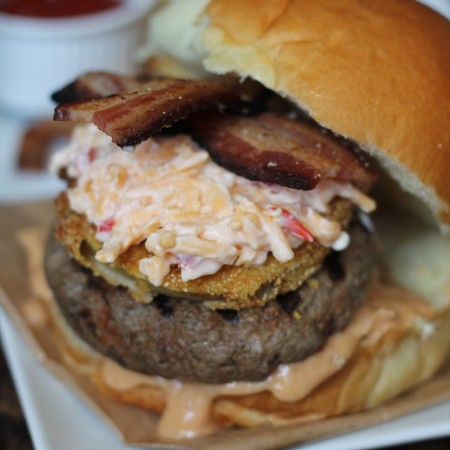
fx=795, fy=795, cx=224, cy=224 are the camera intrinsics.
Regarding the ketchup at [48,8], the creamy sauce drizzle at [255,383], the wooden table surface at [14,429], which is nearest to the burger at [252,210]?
the creamy sauce drizzle at [255,383]

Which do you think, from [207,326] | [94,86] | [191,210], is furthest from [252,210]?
[94,86]

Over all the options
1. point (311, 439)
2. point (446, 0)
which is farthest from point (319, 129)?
point (446, 0)

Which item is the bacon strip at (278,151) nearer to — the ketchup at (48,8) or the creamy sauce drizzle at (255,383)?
the creamy sauce drizzle at (255,383)

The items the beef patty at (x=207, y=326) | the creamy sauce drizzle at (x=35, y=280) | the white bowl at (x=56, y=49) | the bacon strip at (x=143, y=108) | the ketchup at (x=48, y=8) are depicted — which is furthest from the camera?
the ketchup at (x=48, y=8)

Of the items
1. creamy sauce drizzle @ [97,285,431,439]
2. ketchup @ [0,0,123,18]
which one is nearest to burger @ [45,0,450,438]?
creamy sauce drizzle @ [97,285,431,439]

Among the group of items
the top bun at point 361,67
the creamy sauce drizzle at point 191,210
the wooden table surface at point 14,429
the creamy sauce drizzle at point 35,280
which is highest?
the top bun at point 361,67

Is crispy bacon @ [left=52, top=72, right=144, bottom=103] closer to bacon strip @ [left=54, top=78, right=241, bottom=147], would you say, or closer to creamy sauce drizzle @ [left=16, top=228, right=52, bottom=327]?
bacon strip @ [left=54, top=78, right=241, bottom=147]

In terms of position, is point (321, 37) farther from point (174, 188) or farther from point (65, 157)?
point (65, 157)

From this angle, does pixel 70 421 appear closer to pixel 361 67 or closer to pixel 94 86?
pixel 94 86
